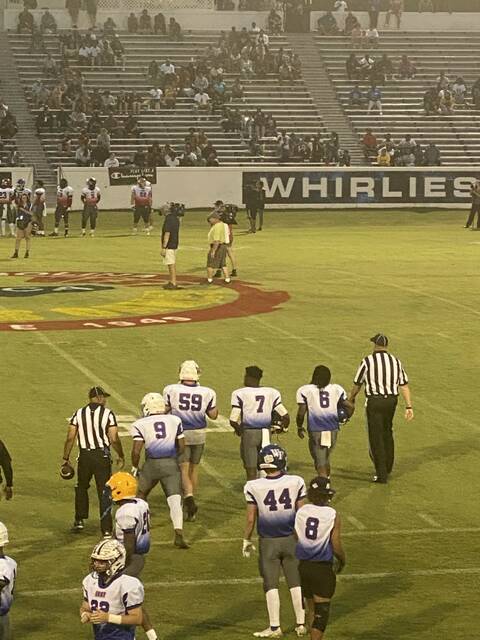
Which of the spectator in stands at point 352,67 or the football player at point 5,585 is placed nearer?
the football player at point 5,585

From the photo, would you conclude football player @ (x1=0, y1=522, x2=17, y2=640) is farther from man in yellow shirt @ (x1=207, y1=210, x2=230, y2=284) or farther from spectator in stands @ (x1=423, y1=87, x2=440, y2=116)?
spectator in stands @ (x1=423, y1=87, x2=440, y2=116)

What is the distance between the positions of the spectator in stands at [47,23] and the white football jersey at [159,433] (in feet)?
158

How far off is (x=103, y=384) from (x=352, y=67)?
4274cm

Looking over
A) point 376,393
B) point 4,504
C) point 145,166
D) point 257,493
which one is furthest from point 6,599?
point 145,166

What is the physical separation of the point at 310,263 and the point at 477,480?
2010 cm

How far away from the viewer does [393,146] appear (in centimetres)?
5516

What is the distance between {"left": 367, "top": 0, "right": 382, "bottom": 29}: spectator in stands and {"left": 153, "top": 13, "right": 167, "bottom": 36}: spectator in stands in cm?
992

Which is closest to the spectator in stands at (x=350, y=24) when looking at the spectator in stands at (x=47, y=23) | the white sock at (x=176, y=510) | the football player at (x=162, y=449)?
the spectator in stands at (x=47, y=23)

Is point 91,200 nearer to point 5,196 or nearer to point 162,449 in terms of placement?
point 5,196

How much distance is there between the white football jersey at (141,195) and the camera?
4275cm

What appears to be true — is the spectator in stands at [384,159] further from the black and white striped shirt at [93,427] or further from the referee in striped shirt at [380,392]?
the black and white striped shirt at [93,427]

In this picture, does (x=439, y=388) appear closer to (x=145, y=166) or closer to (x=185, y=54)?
(x=145, y=166)

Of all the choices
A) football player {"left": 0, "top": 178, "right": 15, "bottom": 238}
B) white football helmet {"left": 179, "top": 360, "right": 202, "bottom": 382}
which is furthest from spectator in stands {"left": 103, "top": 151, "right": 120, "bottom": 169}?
white football helmet {"left": 179, "top": 360, "right": 202, "bottom": 382}

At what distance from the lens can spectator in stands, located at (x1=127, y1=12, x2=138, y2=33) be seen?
199ft
